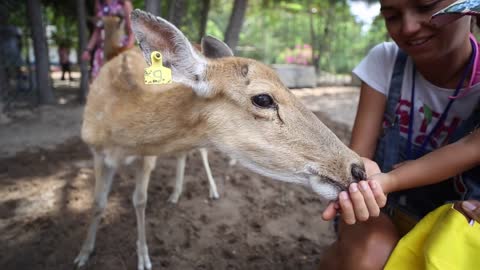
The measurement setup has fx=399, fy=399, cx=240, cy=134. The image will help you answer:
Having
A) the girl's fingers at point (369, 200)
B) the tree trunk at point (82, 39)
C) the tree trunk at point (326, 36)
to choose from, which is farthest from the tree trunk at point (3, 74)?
the tree trunk at point (326, 36)

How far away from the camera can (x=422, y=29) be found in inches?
76.6

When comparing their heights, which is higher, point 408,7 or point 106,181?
point 408,7

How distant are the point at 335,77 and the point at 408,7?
Answer: 13491 millimetres

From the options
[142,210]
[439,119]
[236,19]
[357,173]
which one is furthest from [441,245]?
[236,19]

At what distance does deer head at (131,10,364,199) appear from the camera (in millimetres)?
2027

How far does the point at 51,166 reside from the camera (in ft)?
16.4

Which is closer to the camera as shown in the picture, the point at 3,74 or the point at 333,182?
the point at 333,182

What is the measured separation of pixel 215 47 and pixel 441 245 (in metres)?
1.98

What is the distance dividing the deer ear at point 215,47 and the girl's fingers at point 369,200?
157 centimetres

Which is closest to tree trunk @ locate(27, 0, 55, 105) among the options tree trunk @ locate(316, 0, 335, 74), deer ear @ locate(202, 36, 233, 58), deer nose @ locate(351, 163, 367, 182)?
deer ear @ locate(202, 36, 233, 58)

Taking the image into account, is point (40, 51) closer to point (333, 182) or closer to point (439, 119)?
point (333, 182)

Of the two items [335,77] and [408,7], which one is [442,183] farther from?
[335,77]

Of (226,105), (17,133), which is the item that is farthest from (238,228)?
(17,133)

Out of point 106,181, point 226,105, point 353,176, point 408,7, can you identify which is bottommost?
point 106,181
